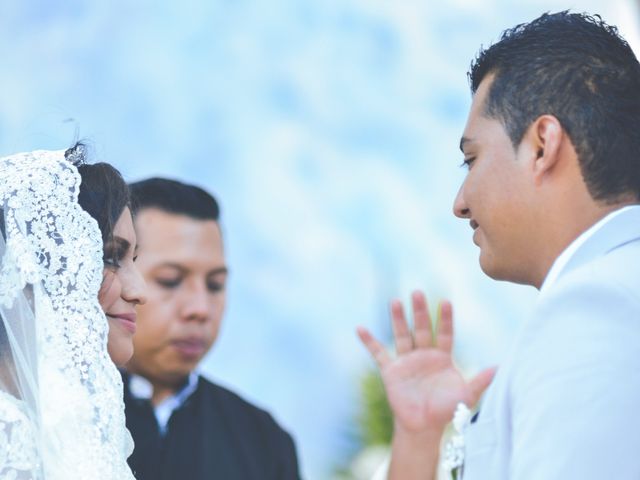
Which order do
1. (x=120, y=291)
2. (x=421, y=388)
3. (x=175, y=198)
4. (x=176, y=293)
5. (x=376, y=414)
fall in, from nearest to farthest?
(x=120, y=291) → (x=421, y=388) → (x=176, y=293) → (x=175, y=198) → (x=376, y=414)

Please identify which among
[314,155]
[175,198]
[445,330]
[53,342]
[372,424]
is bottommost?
[372,424]

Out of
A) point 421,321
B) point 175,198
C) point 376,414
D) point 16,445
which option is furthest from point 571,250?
point 376,414

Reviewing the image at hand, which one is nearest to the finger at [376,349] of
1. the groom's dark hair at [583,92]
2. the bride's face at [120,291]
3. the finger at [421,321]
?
the finger at [421,321]

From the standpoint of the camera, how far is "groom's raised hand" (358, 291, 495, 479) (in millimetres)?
3367

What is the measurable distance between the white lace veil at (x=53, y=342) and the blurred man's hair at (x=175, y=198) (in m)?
1.91

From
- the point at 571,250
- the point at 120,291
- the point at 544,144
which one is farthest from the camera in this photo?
the point at 120,291

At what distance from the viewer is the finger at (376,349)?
3469mm

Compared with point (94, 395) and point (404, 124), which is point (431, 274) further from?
point (94, 395)

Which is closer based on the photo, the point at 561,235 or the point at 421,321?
the point at 561,235

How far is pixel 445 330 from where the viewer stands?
345 cm

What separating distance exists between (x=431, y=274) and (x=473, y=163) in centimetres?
518

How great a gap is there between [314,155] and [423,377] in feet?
15.6

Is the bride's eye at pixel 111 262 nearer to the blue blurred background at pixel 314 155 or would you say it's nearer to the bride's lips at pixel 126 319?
the bride's lips at pixel 126 319

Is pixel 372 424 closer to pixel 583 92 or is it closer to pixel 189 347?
pixel 189 347
